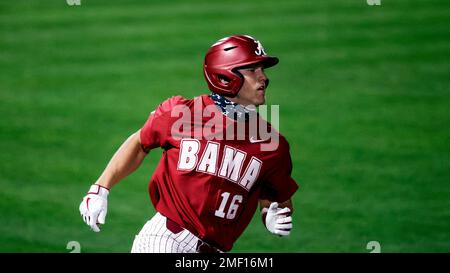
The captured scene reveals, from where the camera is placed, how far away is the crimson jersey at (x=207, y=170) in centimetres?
820

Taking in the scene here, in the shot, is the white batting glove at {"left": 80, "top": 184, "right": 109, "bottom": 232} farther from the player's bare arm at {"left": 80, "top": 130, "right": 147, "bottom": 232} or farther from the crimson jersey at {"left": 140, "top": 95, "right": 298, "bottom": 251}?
the crimson jersey at {"left": 140, "top": 95, "right": 298, "bottom": 251}

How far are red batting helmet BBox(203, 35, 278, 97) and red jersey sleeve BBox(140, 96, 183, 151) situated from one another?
1.09 ft

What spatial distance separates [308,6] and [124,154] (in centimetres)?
1103

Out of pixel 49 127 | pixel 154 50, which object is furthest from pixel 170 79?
pixel 49 127

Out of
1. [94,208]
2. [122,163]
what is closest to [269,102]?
[122,163]

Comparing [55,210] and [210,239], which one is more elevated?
[210,239]

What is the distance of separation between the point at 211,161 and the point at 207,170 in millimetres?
73

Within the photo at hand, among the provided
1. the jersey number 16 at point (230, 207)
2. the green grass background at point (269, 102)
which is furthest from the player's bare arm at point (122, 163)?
the green grass background at point (269, 102)

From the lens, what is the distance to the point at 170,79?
1652 cm

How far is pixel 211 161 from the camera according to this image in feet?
26.9

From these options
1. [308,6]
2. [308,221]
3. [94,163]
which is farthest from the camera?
[308,6]

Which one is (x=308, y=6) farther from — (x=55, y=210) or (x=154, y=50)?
(x=55, y=210)

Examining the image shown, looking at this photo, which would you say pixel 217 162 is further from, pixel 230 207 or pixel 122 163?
pixel 122 163

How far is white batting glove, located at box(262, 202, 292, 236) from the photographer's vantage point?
28.3 ft
